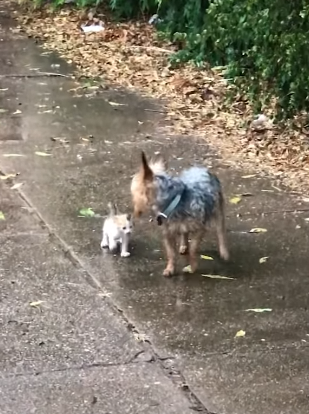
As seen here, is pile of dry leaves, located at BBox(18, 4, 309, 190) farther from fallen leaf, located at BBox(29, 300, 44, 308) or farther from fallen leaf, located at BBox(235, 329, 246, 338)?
fallen leaf, located at BBox(29, 300, 44, 308)

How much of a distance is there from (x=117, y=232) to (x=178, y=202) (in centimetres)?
57

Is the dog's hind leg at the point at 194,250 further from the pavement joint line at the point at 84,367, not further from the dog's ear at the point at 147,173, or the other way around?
the pavement joint line at the point at 84,367

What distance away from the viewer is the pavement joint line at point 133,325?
16.0 ft

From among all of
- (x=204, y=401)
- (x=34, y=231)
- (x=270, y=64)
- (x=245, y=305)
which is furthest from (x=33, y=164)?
(x=204, y=401)

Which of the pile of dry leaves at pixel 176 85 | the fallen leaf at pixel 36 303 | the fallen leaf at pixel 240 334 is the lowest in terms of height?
the pile of dry leaves at pixel 176 85

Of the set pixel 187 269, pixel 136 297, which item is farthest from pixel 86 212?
pixel 136 297

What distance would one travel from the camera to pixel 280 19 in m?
8.38

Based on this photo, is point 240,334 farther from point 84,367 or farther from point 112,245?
point 112,245

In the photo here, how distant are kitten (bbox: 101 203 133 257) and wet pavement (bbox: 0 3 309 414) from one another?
0.29ft

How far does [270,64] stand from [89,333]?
148 inches

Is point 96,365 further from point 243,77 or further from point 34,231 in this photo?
point 243,77

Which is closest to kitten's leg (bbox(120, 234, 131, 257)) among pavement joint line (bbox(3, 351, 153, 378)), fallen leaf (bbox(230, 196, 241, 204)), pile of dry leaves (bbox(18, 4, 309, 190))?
fallen leaf (bbox(230, 196, 241, 204))

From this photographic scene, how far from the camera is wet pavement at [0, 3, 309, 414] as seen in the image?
4.99 meters

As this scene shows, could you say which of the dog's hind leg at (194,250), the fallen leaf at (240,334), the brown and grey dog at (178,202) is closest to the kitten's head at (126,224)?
the brown and grey dog at (178,202)
